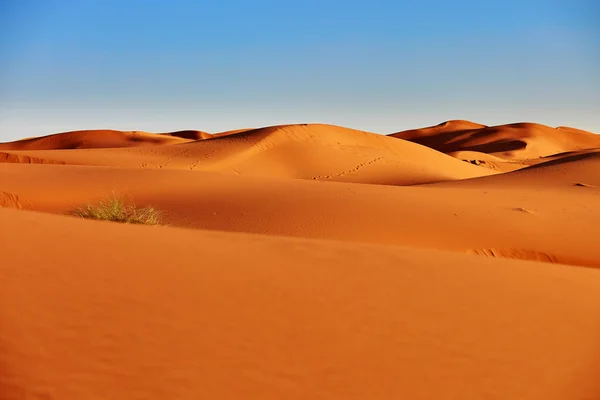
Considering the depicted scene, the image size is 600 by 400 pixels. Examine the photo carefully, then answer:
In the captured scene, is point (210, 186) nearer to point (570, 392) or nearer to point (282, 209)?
point (282, 209)

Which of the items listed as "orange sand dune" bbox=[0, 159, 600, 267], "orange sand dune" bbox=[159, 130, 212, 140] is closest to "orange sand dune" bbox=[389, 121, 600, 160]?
"orange sand dune" bbox=[159, 130, 212, 140]

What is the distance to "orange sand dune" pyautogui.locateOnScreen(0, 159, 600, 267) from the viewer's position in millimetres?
11734

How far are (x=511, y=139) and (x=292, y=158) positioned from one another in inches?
2903

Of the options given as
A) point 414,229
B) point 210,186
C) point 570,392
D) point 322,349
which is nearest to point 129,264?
point 322,349

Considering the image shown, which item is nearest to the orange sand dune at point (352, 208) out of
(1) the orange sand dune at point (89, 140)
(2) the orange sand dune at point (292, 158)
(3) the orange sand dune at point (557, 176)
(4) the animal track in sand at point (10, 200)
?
(4) the animal track in sand at point (10, 200)

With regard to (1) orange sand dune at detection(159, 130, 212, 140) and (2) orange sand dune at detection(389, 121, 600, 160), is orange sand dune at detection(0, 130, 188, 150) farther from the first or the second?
(2) orange sand dune at detection(389, 121, 600, 160)

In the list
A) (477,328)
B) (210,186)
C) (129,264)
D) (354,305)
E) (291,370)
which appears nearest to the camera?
(291,370)

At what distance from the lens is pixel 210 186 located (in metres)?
17.5

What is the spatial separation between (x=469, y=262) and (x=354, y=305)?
2.76 meters

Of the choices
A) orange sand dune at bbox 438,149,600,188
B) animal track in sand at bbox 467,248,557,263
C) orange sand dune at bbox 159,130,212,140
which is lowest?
animal track in sand at bbox 467,248,557,263

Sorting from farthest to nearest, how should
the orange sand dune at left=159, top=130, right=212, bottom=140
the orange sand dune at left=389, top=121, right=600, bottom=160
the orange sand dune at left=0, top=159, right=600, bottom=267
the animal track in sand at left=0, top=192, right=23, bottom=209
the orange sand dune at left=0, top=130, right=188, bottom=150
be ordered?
the orange sand dune at left=159, top=130, right=212, bottom=140 → the orange sand dune at left=389, top=121, right=600, bottom=160 → the orange sand dune at left=0, top=130, right=188, bottom=150 → the animal track in sand at left=0, top=192, right=23, bottom=209 → the orange sand dune at left=0, top=159, right=600, bottom=267

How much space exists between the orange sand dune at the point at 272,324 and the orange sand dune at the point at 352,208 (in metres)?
4.53

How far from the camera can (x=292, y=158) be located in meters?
35.9

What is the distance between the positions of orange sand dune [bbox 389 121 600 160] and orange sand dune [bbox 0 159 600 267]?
73.6m
